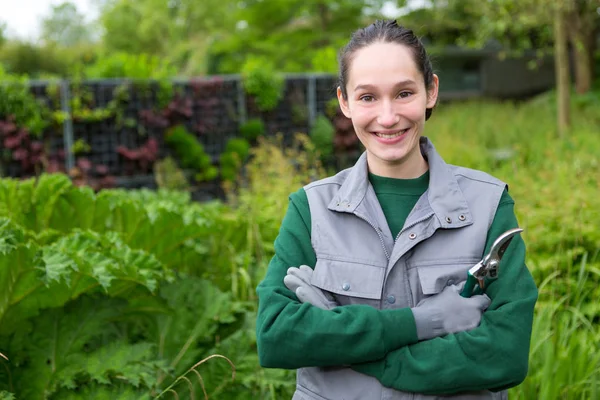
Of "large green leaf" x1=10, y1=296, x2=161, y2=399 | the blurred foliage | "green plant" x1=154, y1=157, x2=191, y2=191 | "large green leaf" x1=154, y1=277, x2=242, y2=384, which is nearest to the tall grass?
"large green leaf" x1=154, y1=277, x2=242, y2=384

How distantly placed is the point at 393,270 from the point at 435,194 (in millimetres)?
229

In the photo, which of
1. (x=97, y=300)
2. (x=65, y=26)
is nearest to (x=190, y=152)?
(x=97, y=300)

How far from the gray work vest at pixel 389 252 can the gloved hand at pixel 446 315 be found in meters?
0.05

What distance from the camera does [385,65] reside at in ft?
5.87

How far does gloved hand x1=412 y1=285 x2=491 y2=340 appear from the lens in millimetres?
1707

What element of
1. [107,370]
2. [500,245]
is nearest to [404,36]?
[500,245]

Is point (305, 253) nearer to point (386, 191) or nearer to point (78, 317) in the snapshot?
point (386, 191)

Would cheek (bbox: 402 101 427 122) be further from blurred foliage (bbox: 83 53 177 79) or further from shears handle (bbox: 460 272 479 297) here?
blurred foliage (bbox: 83 53 177 79)

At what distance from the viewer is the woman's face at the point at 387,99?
1.79 metres

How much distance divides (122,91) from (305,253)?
9454 millimetres

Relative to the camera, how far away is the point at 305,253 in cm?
190

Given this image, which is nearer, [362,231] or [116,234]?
[362,231]

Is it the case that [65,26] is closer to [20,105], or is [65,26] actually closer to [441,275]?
[20,105]

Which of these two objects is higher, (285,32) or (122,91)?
(285,32)
